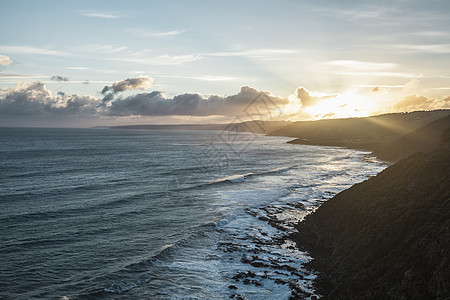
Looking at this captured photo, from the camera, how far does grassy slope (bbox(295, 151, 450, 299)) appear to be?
17359 millimetres

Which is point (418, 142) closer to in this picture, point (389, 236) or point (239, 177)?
point (239, 177)

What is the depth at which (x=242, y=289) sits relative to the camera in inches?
887

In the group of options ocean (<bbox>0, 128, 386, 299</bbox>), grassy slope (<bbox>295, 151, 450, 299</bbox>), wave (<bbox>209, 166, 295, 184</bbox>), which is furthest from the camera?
wave (<bbox>209, 166, 295, 184</bbox>)

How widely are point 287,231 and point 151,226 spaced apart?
1530 cm

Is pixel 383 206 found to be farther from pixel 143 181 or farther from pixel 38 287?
pixel 143 181

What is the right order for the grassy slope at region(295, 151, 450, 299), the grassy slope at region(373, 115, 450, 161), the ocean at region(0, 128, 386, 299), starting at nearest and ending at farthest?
the grassy slope at region(295, 151, 450, 299) < the ocean at region(0, 128, 386, 299) < the grassy slope at region(373, 115, 450, 161)

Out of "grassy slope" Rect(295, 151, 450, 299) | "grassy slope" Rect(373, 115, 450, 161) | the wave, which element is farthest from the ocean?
"grassy slope" Rect(373, 115, 450, 161)

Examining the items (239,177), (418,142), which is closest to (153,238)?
(239,177)

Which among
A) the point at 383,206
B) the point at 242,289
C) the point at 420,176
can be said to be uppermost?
the point at 420,176

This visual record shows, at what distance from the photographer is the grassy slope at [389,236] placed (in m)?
17.4

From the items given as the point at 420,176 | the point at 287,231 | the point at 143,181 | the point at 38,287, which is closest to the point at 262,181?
the point at 143,181

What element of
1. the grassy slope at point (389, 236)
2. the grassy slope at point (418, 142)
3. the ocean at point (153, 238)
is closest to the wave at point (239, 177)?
the ocean at point (153, 238)

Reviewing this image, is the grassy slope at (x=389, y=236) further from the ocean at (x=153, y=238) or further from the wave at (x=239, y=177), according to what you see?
the wave at (x=239, y=177)

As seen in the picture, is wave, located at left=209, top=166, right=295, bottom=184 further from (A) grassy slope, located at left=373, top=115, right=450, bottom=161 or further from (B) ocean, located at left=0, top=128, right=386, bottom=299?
(A) grassy slope, located at left=373, top=115, right=450, bottom=161
